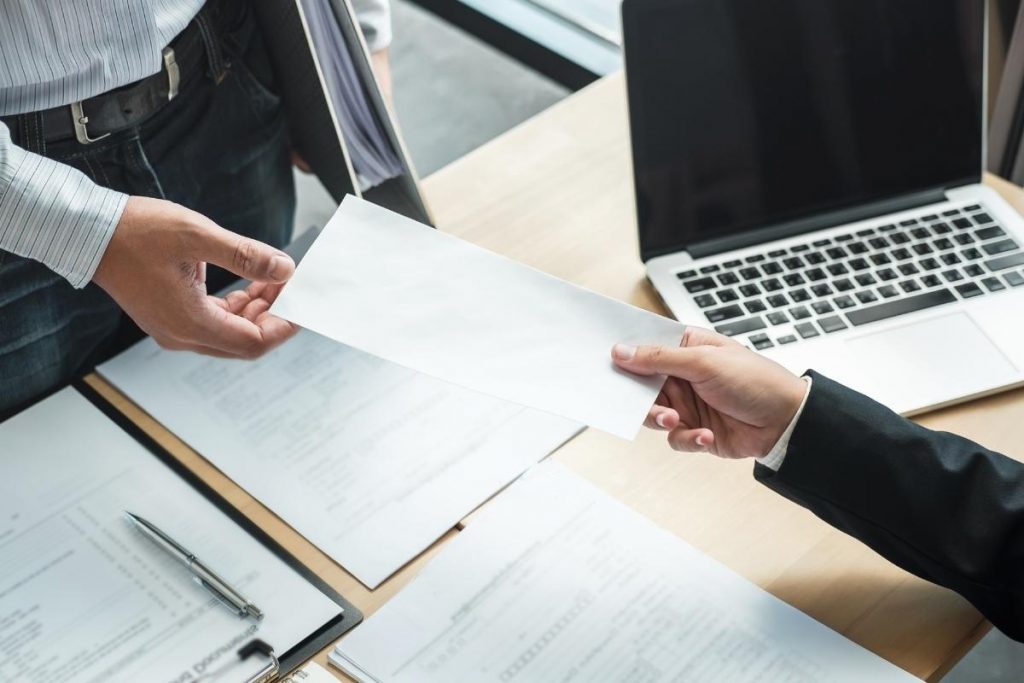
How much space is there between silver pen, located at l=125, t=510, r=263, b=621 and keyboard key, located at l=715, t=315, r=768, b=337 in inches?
20.4

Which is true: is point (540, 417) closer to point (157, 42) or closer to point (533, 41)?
point (157, 42)

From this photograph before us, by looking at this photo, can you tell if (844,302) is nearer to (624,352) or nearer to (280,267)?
(624,352)

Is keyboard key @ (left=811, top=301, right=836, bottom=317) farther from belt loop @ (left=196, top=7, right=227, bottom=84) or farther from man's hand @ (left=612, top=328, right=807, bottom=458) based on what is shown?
belt loop @ (left=196, top=7, right=227, bottom=84)

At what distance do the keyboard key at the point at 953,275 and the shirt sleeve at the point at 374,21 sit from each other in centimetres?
70

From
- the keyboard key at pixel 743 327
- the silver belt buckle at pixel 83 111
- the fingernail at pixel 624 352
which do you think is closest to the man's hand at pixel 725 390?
the fingernail at pixel 624 352

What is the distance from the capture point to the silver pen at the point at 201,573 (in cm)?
92

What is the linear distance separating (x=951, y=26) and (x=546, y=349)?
24.6 inches

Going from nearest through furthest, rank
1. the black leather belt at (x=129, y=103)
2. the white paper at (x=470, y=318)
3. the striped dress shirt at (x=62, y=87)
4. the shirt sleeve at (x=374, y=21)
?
1. the white paper at (x=470, y=318)
2. the striped dress shirt at (x=62, y=87)
3. the black leather belt at (x=129, y=103)
4. the shirt sleeve at (x=374, y=21)

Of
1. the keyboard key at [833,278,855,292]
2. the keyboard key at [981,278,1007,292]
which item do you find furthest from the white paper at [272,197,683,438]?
the keyboard key at [981,278,1007,292]

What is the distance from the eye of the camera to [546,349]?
0.87 m

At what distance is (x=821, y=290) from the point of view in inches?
44.6

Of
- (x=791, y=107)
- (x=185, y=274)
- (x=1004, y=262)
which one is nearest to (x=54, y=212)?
(x=185, y=274)

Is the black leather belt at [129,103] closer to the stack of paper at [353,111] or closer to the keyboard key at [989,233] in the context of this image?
the stack of paper at [353,111]

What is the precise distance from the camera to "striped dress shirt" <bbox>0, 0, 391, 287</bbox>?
957 mm
